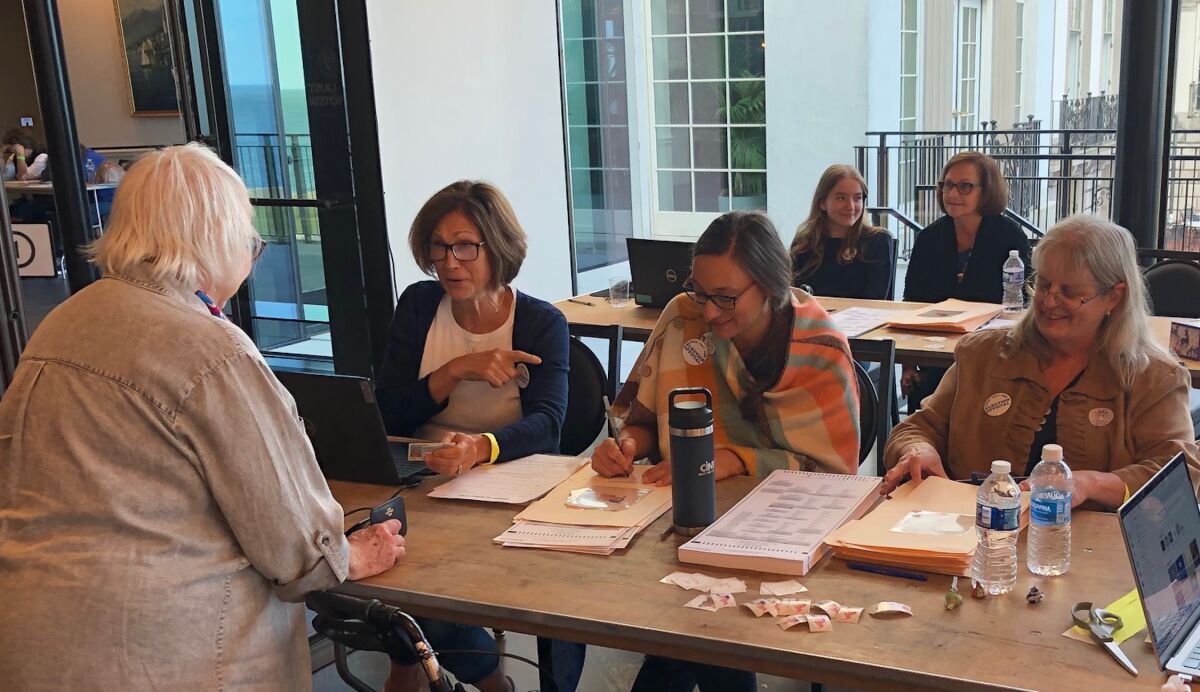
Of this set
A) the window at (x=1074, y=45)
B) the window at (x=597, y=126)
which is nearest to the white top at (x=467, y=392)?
the window at (x=597, y=126)

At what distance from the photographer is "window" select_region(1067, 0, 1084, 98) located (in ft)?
28.0

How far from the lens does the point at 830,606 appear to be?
59.8 inches

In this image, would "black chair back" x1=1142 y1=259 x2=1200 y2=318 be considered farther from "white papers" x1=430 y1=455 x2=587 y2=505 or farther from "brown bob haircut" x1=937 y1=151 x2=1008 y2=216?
"white papers" x1=430 y1=455 x2=587 y2=505

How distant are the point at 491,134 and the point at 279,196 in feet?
4.08

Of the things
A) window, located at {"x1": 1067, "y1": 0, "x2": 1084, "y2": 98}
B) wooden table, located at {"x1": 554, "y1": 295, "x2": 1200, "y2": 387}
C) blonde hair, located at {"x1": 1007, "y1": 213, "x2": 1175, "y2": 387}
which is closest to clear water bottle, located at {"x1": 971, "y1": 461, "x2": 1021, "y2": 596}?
blonde hair, located at {"x1": 1007, "y1": 213, "x2": 1175, "y2": 387}

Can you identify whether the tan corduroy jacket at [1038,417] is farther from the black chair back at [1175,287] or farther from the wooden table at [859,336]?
the black chair back at [1175,287]

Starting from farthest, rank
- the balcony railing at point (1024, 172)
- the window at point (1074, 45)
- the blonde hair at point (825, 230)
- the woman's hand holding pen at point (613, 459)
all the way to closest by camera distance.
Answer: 1. the window at point (1074, 45)
2. the balcony railing at point (1024, 172)
3. the blonde hair at point (825, 230)
4. the woman's hand holding pen at point (613, 459)

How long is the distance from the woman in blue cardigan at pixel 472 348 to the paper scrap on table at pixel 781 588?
0.87m

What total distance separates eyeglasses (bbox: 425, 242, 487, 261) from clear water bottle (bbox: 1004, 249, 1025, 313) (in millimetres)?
2155

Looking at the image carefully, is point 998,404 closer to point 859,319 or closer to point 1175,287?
point 859,319

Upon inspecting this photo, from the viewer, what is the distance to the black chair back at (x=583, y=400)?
281 centimetres

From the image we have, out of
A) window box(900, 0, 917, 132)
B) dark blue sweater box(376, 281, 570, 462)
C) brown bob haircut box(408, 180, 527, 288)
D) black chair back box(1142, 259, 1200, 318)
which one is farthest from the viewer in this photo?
window box(900, 0, 917, 132)

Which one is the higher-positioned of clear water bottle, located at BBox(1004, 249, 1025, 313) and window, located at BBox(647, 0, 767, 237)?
window, located at BBox(647, 0, 767, 237)

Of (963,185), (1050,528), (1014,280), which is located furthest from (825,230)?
(1050,528)
